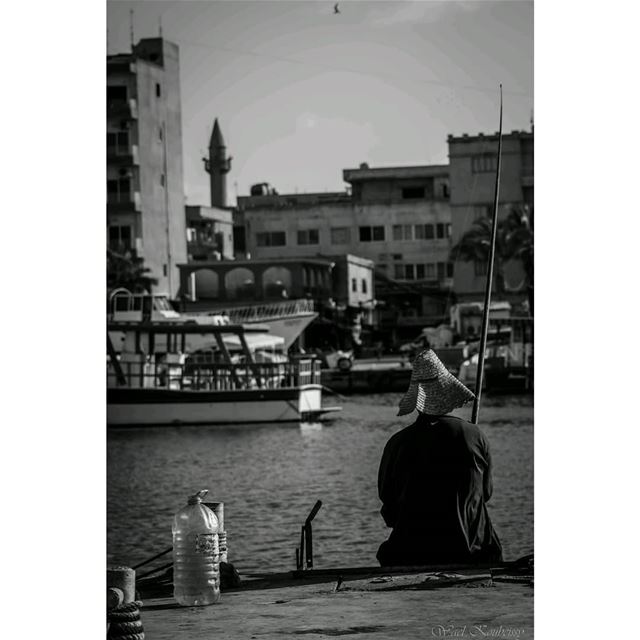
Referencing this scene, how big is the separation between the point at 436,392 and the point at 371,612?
68cm

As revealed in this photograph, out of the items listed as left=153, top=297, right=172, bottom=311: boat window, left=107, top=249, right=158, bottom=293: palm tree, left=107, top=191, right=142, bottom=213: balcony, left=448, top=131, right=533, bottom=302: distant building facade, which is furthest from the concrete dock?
left=153, top=297, right=172, bottom=311: boat window

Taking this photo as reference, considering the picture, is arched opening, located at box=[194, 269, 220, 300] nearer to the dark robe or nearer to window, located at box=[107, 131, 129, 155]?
window, located at box=[107, 131, 129, 155]

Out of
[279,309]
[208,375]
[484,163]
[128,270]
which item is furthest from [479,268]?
[208,375]

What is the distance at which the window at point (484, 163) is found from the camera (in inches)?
211

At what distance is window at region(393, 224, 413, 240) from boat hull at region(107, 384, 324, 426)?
9506 mm

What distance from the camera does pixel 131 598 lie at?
3736 millimetres

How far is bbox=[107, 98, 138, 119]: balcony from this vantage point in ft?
19.1

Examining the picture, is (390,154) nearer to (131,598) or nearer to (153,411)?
(131,598)

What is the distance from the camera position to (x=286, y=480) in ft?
38.9


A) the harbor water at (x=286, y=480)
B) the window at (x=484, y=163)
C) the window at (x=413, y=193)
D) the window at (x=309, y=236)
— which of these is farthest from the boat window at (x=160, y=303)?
the window at (x=484, y=163)

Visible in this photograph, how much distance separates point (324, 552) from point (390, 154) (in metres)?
3.33

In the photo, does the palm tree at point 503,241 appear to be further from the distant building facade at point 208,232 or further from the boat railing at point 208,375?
the boat railing at point 208,375
